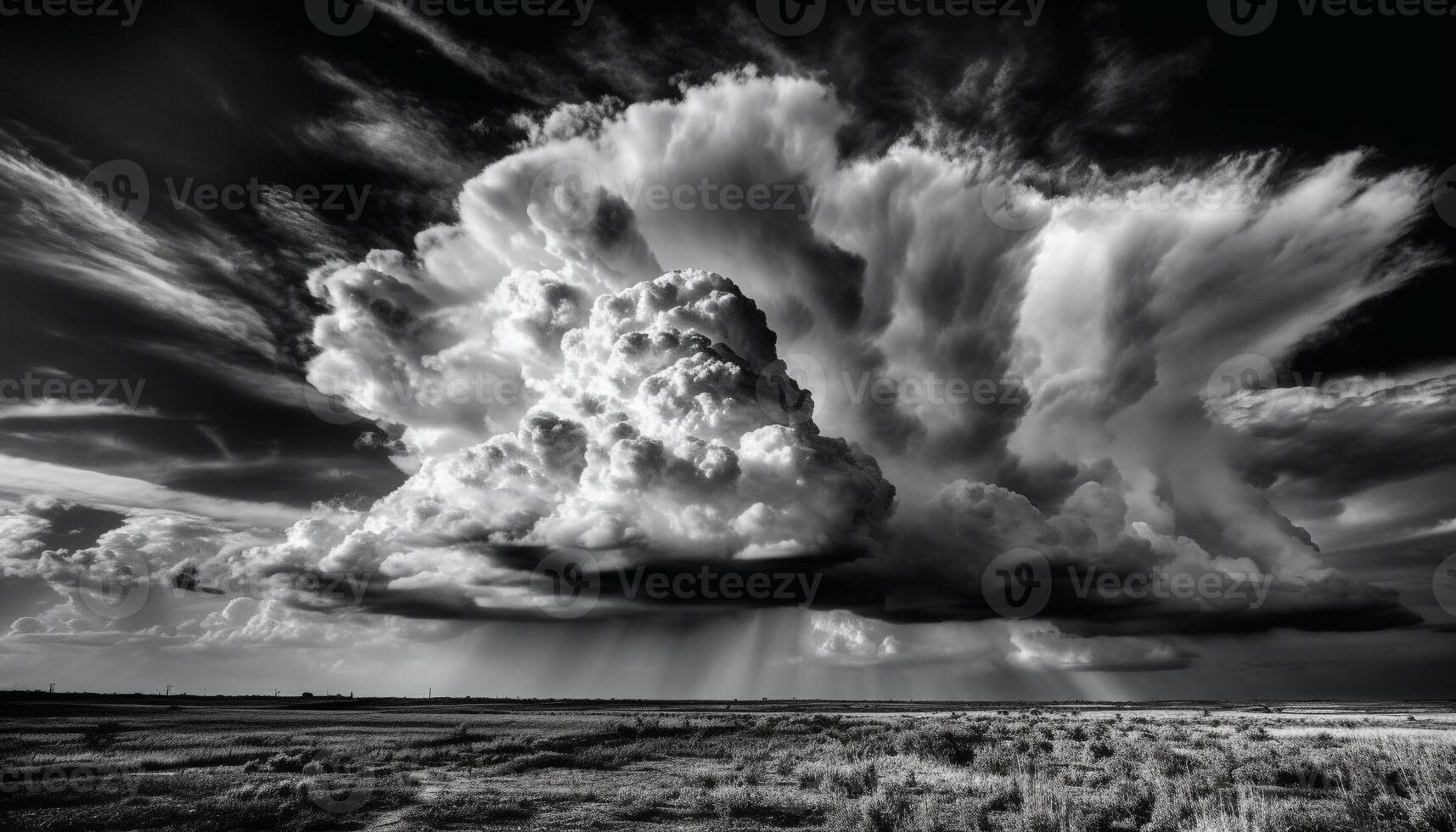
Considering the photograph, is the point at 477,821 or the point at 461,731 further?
the point at 461,731

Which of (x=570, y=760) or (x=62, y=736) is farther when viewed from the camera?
(x=62, y=736)

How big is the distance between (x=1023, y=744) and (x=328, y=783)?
30357 mm

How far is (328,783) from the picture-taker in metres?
24.1

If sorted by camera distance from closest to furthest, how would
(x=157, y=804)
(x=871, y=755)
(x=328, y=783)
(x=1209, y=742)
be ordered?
(x=157, y=804), (x=328, y=783), (x=871, y=755), (x=1209, y=742)

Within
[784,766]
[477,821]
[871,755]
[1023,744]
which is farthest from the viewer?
[1023,744]

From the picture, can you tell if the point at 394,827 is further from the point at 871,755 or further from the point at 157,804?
the point at 871,755

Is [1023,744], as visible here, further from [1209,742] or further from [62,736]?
[62,736]

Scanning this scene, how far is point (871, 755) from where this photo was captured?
33000 millimetres

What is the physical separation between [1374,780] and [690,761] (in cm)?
2479

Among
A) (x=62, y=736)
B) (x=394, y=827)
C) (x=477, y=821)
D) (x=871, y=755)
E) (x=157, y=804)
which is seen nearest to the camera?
(x=394, y=827)

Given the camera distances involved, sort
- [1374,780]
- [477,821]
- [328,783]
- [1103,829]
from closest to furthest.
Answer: [1103,829]
[477,821]
[1374,780]
[328,783]

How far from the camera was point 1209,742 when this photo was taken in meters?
38.3

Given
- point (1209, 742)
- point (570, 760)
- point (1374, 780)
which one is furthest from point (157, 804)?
point (1209, 742)

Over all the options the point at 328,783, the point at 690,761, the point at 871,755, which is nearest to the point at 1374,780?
the point at 871,755
